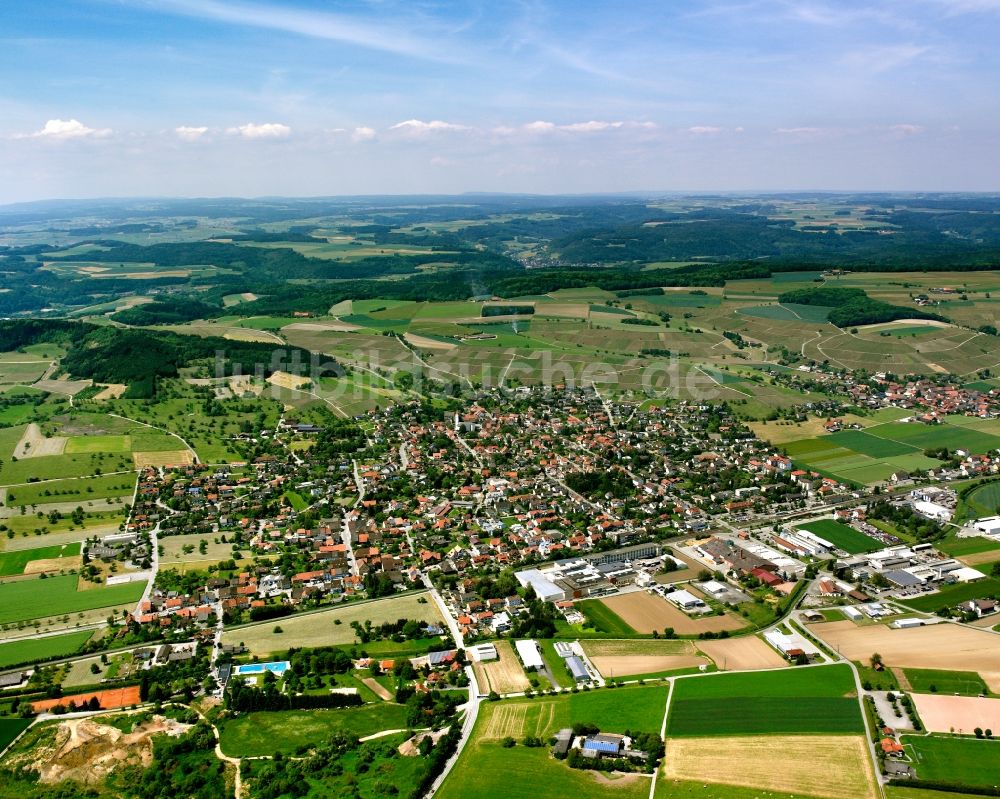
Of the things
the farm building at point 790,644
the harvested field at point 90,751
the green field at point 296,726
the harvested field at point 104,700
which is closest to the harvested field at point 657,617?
the farm building at point 790,644

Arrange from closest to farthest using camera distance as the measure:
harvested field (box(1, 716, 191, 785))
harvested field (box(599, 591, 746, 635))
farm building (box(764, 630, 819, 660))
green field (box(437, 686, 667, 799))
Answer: green field (box(437, 686, 667, 799)), harvested field (box(1, 716, 191, 785)), farm building (box(764, 630, 819, 660)), harvested field (box(599, 591, 746, 635))

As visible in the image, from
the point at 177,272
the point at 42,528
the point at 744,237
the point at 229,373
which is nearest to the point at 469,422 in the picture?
the point at 229,373

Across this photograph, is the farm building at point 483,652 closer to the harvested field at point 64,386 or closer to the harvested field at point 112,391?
the harvested field at point 112,391

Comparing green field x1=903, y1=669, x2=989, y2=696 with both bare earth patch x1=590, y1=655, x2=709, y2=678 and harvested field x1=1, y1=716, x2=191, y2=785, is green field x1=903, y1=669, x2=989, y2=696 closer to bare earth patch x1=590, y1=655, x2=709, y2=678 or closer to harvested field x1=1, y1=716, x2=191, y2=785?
bare earth patch x1=590, y1=655, x2=709, y2=678

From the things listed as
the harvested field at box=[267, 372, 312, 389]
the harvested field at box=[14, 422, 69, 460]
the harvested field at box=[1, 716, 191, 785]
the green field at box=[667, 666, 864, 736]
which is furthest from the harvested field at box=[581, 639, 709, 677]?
the harvested field at box=[267, 372, 312, 389]

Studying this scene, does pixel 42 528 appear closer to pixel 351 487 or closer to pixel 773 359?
pixel 351 487

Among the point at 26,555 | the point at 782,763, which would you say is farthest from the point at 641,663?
the point at 26,555

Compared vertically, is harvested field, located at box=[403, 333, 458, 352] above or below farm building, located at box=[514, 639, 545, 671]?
above
